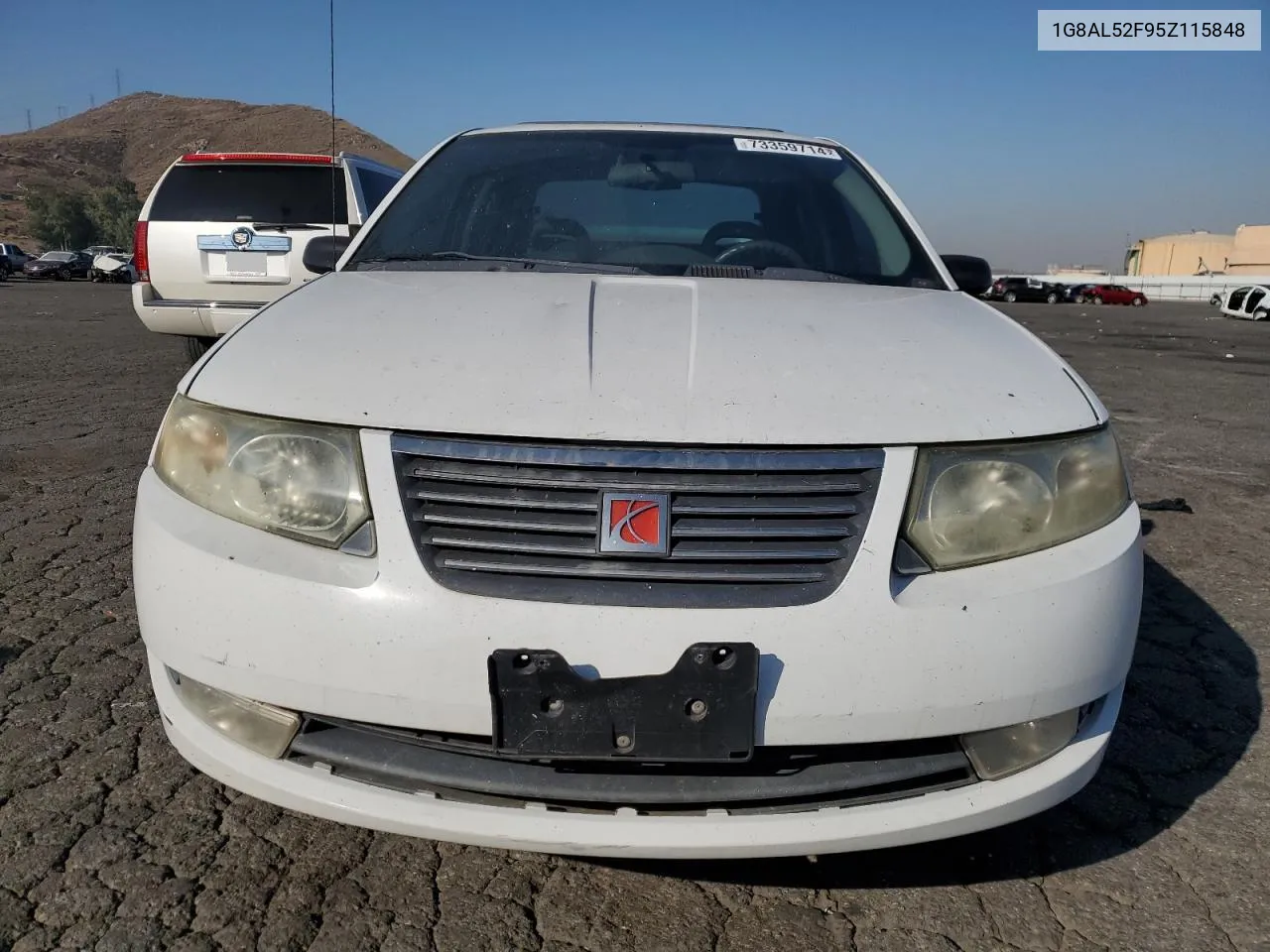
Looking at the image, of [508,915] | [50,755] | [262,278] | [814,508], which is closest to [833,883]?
[508,915]

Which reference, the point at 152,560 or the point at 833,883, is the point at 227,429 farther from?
the point at 833,883

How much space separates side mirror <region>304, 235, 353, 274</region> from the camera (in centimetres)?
299

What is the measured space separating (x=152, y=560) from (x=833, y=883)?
1.42m

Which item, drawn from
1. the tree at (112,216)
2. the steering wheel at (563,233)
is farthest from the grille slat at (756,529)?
the tree at (112,216)

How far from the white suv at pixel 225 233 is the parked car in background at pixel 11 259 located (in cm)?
3884

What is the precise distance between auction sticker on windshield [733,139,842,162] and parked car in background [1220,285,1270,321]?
3246 centimetres

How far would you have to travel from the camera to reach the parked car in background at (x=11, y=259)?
39.5m

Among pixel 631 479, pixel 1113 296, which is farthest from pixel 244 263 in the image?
pixel 1113 296

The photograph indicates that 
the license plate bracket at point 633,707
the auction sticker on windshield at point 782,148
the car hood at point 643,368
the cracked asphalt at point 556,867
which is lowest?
the cracked asphalt at point 556,867

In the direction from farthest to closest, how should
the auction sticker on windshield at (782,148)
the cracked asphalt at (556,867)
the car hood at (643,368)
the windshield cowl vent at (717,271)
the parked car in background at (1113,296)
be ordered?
the parked car in background at (1113,296) → the auction sticker on windshield at (782,148) → the windshield cowl vent at (717,271) → the cracked asphalt at (556,867) → the car hood at (643,368)

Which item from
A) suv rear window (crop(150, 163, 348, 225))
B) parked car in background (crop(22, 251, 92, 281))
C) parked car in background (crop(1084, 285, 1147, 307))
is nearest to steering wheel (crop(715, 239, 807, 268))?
suv rear window (crop(150, 163, 348, 225))

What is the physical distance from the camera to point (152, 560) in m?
1.76

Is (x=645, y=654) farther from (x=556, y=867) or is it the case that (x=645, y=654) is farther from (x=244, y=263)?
(x=244, y=263)

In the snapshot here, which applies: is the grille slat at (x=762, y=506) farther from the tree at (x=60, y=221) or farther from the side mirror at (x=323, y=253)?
the tree at (x=60, y=221)
